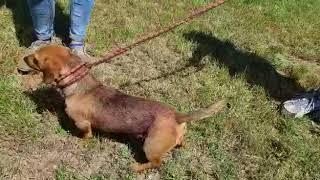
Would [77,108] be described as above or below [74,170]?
above

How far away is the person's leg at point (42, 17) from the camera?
5.57 m

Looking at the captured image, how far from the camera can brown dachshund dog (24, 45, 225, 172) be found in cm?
430

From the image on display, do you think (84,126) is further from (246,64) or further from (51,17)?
(246,64)

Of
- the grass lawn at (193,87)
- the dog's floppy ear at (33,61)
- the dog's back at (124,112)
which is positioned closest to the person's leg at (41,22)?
the grass lawn at (193,87)

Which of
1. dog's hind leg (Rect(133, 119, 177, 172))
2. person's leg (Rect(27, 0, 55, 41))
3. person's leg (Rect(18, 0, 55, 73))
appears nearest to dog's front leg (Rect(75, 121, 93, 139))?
dog's hind leg (Rect(133, 119, 177, 172))

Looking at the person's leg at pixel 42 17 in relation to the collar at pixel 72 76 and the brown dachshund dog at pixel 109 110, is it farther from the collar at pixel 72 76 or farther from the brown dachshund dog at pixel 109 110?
the collar at pixel 72 76

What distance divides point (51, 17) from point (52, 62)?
1520mm

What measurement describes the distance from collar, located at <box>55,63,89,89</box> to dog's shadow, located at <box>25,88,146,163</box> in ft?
0.88

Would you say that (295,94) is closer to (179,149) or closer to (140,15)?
(179,149)

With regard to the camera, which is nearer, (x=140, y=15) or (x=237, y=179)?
(x=237, y=179)

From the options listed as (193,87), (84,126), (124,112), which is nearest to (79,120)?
(84,126)

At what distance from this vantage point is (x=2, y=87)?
5242 millimetres

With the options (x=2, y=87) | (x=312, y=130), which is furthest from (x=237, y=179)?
(x=2, y=87)

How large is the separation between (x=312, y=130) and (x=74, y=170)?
2478 mm
